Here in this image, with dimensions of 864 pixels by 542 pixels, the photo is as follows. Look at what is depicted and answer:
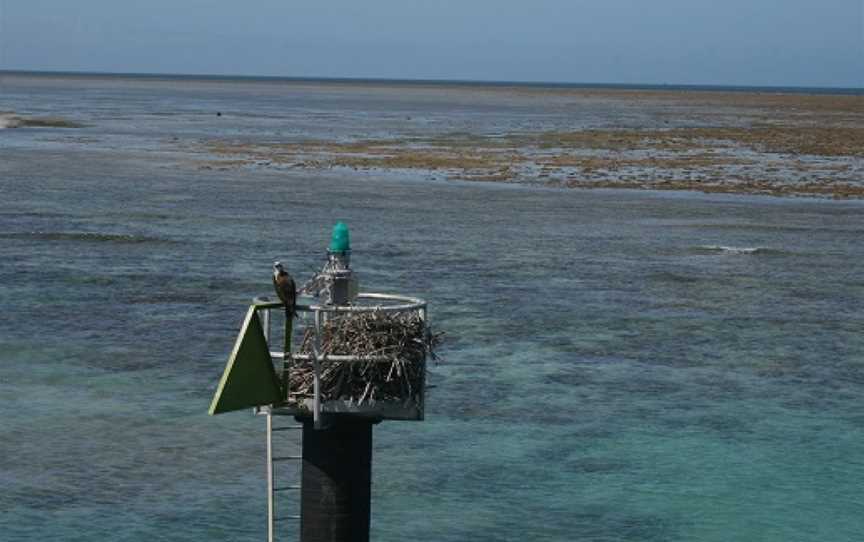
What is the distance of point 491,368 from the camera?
27.4m

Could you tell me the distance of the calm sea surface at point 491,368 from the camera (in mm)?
19531

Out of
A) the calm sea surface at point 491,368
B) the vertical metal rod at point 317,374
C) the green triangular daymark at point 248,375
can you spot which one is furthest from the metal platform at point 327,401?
the calm sea surface at point 491,368

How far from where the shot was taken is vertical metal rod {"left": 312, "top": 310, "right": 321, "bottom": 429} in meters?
12.1

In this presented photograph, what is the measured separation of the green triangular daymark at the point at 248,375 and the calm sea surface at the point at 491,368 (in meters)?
6.47

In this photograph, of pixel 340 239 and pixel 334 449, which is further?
pixel 340 239

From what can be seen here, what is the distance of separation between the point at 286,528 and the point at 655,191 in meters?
46.7

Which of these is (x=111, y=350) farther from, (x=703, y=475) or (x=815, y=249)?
(x=815, y=249)

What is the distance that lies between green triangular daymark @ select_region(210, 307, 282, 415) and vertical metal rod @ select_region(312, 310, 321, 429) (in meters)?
0.33

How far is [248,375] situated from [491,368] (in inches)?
610

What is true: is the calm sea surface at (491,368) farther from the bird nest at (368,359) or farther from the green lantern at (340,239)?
the green lantern at (340,239)

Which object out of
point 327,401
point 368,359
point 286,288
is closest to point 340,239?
point 286,288

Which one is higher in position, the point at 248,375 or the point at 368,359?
the point at 368,359

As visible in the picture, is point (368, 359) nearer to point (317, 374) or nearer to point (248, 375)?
point (317, 374)

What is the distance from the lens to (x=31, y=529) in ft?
59.8
